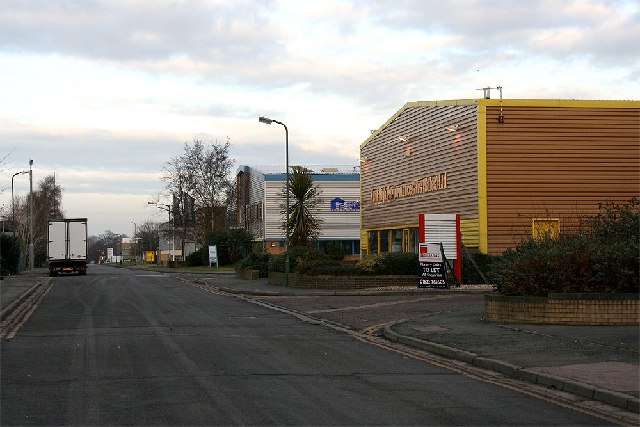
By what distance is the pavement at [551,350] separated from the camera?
9773 millimetres

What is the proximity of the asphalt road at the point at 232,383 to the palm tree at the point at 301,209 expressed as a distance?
2363 cm

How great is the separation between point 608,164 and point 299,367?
27.7 m

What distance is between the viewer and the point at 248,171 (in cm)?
8931

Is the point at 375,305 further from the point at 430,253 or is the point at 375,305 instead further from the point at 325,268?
the point at 325,268

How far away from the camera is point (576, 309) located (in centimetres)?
1666

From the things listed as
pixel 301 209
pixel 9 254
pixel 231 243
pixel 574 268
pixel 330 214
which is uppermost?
pixel 330 214

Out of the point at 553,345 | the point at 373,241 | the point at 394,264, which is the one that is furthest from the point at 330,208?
the point at 553,345

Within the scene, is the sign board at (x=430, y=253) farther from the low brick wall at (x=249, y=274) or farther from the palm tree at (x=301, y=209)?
the low brick wall at (x=249, y=274)

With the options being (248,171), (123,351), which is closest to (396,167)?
(123,351)

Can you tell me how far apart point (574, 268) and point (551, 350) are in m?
4.85

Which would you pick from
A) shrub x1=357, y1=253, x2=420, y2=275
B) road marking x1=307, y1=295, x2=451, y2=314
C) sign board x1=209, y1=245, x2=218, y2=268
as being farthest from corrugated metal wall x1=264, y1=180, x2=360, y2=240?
road marking x1=307, y1=295, x2=451, y2=314

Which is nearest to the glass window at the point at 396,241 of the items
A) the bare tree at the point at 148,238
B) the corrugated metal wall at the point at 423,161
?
the corrugated metal wall at the point at 423,161

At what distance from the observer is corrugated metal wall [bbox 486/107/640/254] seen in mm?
35500

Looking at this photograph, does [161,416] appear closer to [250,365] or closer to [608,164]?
[250,365]
